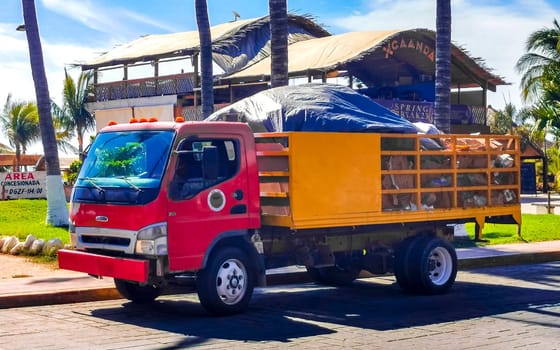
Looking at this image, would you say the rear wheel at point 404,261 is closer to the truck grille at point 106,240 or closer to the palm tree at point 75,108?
the truck grille at point 106,240

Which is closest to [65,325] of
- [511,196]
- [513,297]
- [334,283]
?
[334,283]

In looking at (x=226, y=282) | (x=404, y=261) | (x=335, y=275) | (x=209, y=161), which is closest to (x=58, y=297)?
(x=226, y=282)

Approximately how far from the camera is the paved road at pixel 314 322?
9.38 m

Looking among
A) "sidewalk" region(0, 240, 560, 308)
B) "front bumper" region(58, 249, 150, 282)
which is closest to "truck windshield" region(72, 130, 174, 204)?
"front bumper" region(58, 249, 150, 282)

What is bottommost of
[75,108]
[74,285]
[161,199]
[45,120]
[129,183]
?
[74,285]

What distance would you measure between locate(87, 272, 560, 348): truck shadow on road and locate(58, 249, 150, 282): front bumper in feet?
1.97

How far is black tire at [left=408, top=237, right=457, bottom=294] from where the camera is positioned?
1303 cm

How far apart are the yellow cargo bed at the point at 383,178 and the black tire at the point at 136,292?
194cm

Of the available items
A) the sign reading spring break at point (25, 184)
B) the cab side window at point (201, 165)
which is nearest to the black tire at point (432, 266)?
the cab side window at point (201, 165)

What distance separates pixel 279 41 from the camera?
18969 millimetres

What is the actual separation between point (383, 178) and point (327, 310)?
6.84 feet

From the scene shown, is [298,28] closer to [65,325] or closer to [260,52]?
[260,52]

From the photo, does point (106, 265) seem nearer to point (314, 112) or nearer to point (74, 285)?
point (74, 285)

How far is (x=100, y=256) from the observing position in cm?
1085
